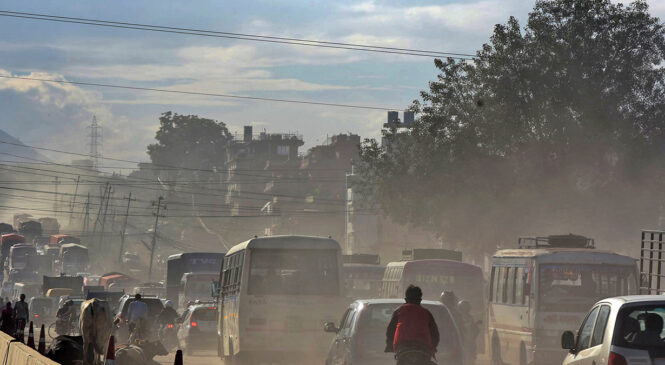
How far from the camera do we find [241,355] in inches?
961

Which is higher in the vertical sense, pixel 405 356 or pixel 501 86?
pixel 501 86

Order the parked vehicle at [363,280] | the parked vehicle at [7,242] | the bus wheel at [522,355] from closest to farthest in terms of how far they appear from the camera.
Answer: the bus wheel at [522,355] < the parked vehicle at [363,280] < the parked vehicle at [7,242]

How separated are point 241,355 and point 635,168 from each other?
3083 centimetres

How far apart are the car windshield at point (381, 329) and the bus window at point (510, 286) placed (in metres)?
9.29

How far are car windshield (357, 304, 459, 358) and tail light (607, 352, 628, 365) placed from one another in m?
5.03

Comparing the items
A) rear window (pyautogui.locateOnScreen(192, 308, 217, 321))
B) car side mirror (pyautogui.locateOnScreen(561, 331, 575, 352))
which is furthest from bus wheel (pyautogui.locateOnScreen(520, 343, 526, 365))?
rear window (pyautogui.locateOnScreen(192, 308, 217, 321))

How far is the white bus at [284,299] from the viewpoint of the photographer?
24.5 metres

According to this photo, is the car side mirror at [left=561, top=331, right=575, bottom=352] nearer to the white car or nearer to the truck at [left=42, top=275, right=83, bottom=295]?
the white car

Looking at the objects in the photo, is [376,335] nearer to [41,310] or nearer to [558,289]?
[558,289]

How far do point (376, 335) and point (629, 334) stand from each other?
5.41m

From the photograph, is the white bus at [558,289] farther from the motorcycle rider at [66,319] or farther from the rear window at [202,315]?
the motorcycle rider at [66,319]

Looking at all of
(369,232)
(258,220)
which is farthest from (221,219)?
(369,232)

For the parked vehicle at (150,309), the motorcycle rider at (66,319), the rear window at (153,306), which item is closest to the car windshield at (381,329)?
the parked vehicle at (150,309)

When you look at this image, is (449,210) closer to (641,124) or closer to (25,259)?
(641,124)
